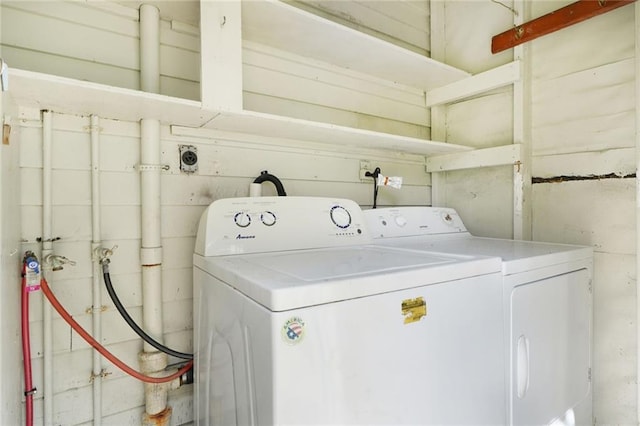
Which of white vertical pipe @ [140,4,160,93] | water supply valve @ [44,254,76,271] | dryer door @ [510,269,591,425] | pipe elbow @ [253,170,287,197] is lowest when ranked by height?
dryer door @ [510,269,591,425]

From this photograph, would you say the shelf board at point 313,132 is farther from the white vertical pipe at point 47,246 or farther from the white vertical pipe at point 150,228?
the white vertical pipe at point 47,246

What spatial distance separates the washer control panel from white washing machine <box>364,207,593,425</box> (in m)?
0.01

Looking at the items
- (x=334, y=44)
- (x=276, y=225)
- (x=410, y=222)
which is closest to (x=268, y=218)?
(x=276, y=225)

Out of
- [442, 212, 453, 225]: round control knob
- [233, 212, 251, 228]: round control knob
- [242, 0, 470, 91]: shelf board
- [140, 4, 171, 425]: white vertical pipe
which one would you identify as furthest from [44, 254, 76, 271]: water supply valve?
[442, 212, 453, 225]: round control knob

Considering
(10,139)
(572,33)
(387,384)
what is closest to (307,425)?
(387,384)

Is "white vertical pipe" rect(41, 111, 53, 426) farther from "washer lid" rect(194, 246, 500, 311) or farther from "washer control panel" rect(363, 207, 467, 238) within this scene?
"washer control panel" rect(363, 207, 467, 238)

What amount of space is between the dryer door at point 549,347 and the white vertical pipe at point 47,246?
1496 mm

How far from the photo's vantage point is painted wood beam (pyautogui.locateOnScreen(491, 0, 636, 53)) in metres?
1.45

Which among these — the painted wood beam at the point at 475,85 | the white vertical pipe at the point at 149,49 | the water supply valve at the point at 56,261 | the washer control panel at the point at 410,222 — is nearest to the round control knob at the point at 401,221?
the washer control panel at the point at 410,222

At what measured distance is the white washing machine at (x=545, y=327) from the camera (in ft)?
3.59

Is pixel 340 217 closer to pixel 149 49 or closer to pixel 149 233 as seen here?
pixel 149 233

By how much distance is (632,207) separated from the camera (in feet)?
4.85

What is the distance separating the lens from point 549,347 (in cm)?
122

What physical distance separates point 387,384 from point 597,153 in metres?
1.51
